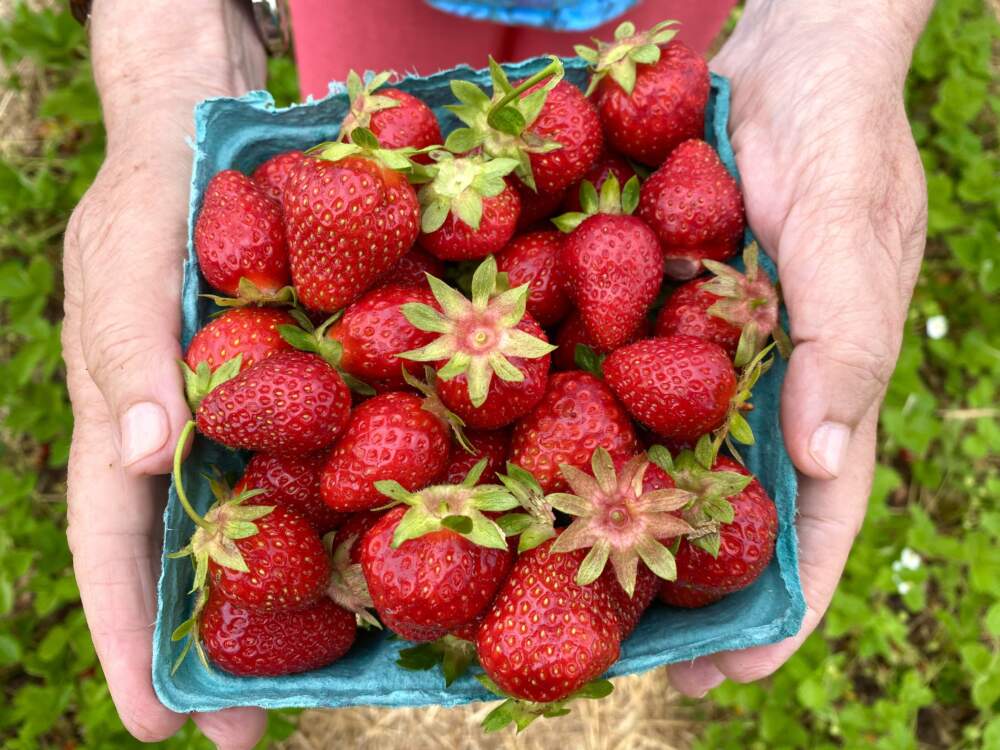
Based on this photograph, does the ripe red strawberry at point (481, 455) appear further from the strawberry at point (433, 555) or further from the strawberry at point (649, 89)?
the strawberry at point (649, 89)

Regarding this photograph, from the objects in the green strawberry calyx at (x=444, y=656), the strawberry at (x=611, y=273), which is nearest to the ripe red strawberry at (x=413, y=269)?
the strawberry at (x=611, y=273)

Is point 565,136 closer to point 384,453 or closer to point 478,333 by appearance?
point 478,333

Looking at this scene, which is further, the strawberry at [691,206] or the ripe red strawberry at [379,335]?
the strawberry at [691,206]

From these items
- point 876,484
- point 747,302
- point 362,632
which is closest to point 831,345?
point 747,302

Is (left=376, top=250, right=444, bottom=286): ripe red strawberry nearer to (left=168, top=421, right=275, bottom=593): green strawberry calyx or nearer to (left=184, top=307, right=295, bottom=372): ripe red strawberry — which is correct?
(left=184, top=307, right=295, bottom=372): ripe red strawberry

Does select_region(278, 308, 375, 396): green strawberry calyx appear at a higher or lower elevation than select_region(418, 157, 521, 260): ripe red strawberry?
lower

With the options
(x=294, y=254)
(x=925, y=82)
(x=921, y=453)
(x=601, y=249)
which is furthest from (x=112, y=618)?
(x=925, y=82)

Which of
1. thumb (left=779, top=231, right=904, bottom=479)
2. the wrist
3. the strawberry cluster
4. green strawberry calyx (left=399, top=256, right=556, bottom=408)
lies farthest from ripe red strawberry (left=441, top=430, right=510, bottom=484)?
the wrist
